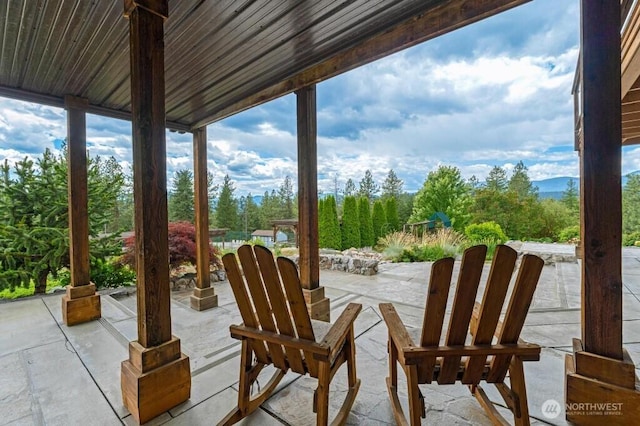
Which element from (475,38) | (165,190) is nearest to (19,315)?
(165,190)

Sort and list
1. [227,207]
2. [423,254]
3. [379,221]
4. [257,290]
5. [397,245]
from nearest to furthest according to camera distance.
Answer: [257,290], [423,254], [397,245], [379,221], [227,207]

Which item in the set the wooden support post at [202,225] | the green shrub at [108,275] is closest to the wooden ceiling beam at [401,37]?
the wooden support post at [202,225]

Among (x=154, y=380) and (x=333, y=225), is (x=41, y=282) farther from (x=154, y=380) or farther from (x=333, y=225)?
(x=333, y=225)

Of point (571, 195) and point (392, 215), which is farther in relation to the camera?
point (571, 195)

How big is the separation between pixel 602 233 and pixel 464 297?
86 cm

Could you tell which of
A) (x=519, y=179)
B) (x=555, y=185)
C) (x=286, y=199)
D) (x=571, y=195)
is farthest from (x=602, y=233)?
(x=286, y=199)

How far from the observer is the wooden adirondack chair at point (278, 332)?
1273 mm

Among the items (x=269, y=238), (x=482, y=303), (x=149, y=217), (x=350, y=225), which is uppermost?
(x=149, y=217)

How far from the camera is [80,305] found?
9.48ft

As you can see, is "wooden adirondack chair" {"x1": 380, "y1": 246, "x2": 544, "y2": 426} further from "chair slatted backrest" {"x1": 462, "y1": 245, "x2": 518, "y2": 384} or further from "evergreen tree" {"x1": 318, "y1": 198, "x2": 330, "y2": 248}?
"evergreen tree" {"x1": 318, "y1": 198, "x2": 330, "y2": 248}

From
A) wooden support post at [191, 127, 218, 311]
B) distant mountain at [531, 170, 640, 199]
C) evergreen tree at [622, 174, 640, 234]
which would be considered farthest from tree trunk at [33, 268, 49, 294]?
distant mountain at [531, 170, 640, 199]

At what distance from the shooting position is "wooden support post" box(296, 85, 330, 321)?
260 cm

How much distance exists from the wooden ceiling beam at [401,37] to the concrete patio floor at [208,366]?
2345 millimetres

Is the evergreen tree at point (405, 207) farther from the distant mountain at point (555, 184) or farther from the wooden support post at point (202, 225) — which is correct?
the wooden support post at point (202, 225)
